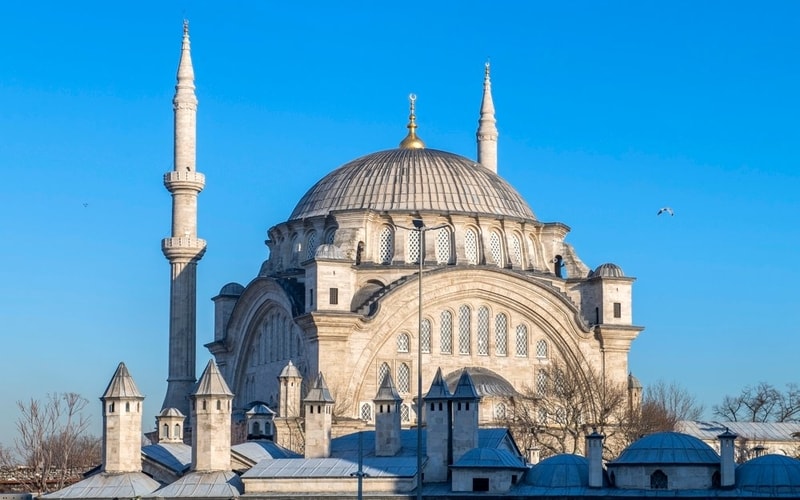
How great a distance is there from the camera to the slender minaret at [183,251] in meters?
62.8

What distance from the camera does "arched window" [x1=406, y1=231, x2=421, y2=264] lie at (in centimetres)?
5934

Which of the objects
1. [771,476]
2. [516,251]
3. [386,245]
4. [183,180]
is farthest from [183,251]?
[771,476]

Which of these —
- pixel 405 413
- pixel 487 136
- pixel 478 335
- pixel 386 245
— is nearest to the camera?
pixel 405 413

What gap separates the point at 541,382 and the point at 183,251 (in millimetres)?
14589

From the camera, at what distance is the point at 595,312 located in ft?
200

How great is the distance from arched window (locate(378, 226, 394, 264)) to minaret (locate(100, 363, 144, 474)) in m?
15.6

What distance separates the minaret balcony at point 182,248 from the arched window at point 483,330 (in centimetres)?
1176

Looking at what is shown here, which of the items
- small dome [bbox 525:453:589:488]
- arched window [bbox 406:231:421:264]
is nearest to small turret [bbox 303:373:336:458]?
small dome [bbox 525:453:589:488]

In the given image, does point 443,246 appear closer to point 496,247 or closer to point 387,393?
point 496,247

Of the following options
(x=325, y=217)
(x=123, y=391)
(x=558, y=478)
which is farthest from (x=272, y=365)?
(x=558, y=478)

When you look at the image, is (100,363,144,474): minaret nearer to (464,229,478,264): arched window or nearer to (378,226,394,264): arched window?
(378,226,394,264): arched window

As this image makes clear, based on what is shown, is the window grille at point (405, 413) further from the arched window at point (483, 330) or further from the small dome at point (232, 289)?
the small dome at point (232, 289)

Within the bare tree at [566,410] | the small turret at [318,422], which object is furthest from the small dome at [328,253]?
the small turret at [318,422]

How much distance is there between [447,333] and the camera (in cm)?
5784
